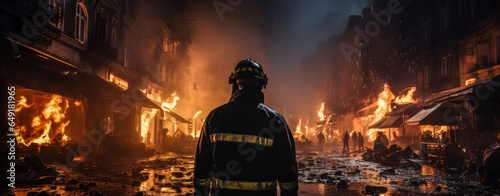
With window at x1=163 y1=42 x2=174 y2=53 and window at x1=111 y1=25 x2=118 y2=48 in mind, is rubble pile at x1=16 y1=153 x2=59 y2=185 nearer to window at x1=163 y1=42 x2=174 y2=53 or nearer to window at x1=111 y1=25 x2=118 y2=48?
window at x1=111 y1=25 x2=118 y2=48

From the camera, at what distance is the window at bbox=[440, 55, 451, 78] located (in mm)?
21812

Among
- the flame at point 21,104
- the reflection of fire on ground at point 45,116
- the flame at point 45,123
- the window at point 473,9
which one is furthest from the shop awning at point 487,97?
the flame at point 21,104

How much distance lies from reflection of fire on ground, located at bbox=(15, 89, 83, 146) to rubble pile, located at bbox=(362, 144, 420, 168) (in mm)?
15311

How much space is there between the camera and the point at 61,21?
46.8 ft

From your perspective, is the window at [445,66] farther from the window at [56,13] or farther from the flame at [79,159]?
the window at [56,13]

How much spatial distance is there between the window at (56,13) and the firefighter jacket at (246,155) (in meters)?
13.4

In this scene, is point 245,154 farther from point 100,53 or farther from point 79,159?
point 100,53

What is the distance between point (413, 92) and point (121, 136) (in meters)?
25.6

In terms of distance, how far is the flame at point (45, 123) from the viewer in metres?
14.9

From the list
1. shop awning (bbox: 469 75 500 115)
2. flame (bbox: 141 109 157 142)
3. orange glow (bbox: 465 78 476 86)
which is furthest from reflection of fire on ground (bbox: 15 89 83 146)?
orange glow (bbox: 465 78 476 86)

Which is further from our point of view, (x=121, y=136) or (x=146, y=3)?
(x=146, y=3)

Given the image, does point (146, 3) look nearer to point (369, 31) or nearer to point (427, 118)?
point (427, 118)

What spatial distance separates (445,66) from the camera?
22.4m

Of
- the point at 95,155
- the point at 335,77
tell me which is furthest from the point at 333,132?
the point at 95,155
